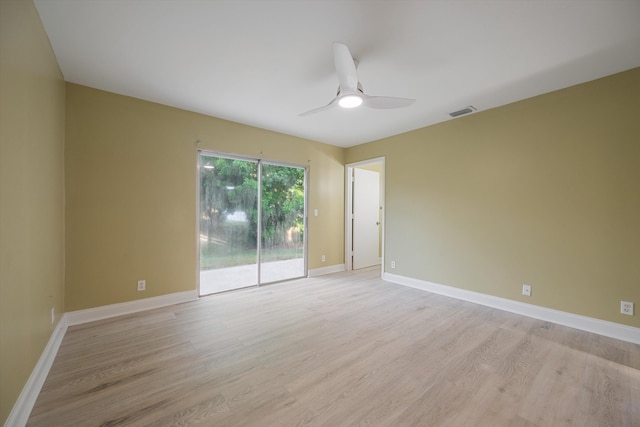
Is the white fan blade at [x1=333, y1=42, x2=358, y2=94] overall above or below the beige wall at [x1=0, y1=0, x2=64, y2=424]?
above

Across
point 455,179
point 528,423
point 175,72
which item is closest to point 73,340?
point 175,72

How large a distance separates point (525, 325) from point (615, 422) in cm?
135

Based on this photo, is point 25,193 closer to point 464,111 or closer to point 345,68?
point 345,68

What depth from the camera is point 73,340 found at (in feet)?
7.64

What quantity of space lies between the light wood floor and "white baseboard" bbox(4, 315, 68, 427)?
0.05m

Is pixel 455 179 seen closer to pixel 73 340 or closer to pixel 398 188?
pixel 398 188

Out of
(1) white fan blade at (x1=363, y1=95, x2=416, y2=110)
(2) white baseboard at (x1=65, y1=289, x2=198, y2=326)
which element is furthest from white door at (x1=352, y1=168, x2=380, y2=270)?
(2) white baseboard at (x1=65, y1=289, x2=198, y2=326)

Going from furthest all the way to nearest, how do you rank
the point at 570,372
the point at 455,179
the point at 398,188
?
the point at 398,188 < the point at 455,179 < the point at 570,372

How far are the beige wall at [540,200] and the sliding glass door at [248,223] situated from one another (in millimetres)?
2077

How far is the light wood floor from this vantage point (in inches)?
59.6

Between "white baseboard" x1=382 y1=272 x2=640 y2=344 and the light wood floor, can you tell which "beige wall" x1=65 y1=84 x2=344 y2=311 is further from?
"white baseboard" x1=382 y1=272 x2=640 y2=344

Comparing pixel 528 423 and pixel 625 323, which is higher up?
pixel 625 323

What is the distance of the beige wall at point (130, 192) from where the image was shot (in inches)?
106

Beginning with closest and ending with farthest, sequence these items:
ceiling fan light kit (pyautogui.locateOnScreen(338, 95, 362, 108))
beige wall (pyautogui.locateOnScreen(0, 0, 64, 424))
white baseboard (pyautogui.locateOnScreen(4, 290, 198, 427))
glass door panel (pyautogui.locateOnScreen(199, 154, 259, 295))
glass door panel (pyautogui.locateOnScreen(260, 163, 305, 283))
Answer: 1. beige wall (pyautogui.locateOnScreen(0, 0, 64, 424))
2. white baseboard (pyautogui.locateOnScreen(4, 290, 198, 427))
3. ceiling fan light kit (pyautogui.locateOnScreen(338, 95, 362, 108))
4. glass door panel (pyautogui.locateOnScreen(199, 154, 259, 295))
5. glass door panel (pyautogui.locateOnScreen(260, 163, 305, 283))
